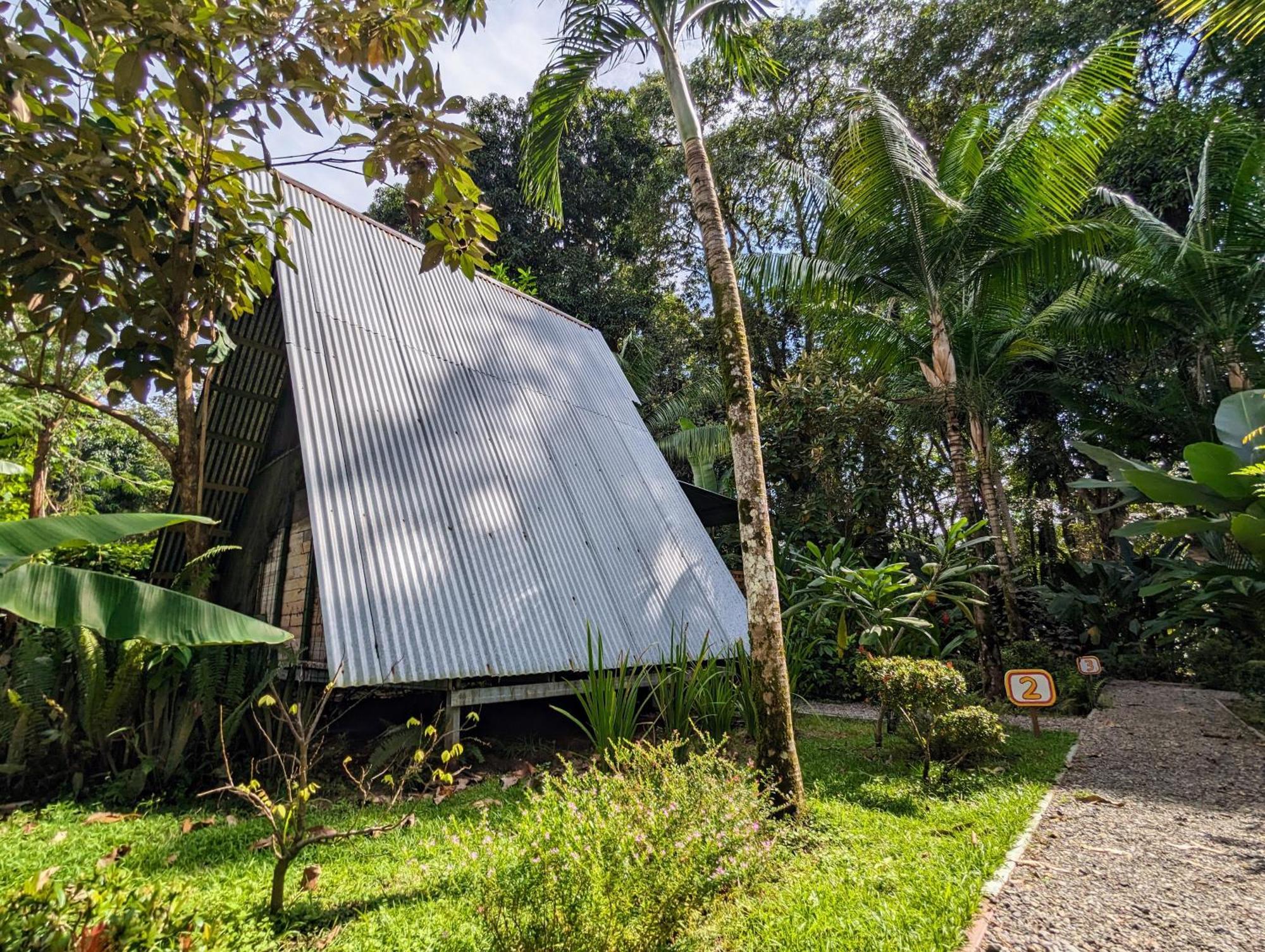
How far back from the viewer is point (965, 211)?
7148 mm

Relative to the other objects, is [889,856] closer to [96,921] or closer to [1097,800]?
[1097,800]

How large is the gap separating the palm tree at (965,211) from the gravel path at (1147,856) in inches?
89.4

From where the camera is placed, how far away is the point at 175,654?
4043 millimetres

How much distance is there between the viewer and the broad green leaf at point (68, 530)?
1.98 meters

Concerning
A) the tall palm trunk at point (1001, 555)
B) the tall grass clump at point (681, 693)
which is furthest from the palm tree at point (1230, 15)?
the tall palm trunk at point (1001, 555)

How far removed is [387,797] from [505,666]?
1.16 m

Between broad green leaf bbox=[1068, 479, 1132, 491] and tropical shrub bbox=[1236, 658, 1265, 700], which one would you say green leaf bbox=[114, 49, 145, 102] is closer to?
broad green leaf bbox=[1068, 479, 1132, 491]

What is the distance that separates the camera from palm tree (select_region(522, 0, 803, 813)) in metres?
3.57

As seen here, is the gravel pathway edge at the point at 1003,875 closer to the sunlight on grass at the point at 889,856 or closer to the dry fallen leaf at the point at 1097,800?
the sunlight on grass at the point at 889,856

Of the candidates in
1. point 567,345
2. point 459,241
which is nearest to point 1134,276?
point 567,345

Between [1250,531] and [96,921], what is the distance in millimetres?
8141

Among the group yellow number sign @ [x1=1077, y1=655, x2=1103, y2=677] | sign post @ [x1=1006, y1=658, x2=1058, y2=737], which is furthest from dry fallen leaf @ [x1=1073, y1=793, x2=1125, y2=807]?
yellow number sign @ [x1=1077, y1=655, x2=1103, y2=677]

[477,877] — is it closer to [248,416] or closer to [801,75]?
[248,416]

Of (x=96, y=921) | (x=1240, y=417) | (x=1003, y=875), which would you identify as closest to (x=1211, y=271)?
(x=1240, y=417)
